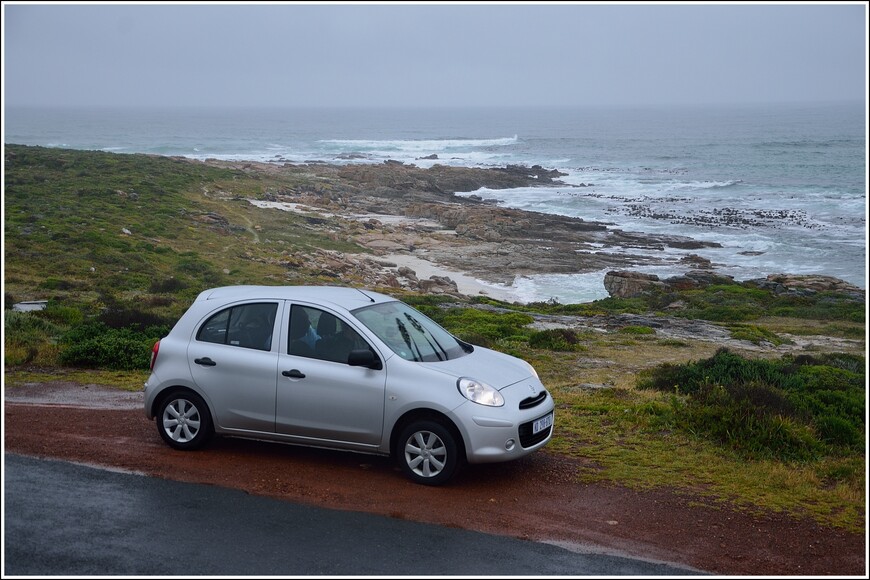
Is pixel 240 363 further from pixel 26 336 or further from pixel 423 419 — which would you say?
pixel 26 336

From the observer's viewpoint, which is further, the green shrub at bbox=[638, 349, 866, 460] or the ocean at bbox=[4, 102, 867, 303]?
the ocean at bbox=[4, 102, 867, 303]

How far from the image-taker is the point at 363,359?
7172 mm

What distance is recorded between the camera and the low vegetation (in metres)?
8.22

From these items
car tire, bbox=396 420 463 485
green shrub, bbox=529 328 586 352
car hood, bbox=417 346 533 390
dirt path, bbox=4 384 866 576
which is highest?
car hood, bbox=417 346 533 390

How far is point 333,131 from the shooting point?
177 meters

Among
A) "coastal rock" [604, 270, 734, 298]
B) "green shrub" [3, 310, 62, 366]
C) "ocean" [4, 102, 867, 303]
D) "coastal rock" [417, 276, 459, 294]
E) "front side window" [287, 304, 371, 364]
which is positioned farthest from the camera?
"ocean" [4, 102, 867, 303]

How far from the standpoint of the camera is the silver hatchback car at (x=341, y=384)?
7.11 m

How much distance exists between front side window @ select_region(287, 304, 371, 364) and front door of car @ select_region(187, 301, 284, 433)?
170 mm

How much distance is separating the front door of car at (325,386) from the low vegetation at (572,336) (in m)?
2.13

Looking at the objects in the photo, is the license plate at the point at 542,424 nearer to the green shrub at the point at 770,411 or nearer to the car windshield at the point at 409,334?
the car windshield at the point at 409,334

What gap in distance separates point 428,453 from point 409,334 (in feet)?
4.09

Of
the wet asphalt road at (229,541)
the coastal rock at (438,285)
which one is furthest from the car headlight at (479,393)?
the coastal rock at (438,285)

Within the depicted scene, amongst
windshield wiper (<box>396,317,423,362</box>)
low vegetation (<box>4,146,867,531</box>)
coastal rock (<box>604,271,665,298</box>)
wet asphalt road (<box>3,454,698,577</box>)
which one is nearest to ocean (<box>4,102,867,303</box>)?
coastal rock (<box>604,271,665,298</box>)

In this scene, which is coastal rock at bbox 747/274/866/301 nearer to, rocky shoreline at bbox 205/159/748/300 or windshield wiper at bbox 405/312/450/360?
rocky shoreline at bbox 205/159/748/300
